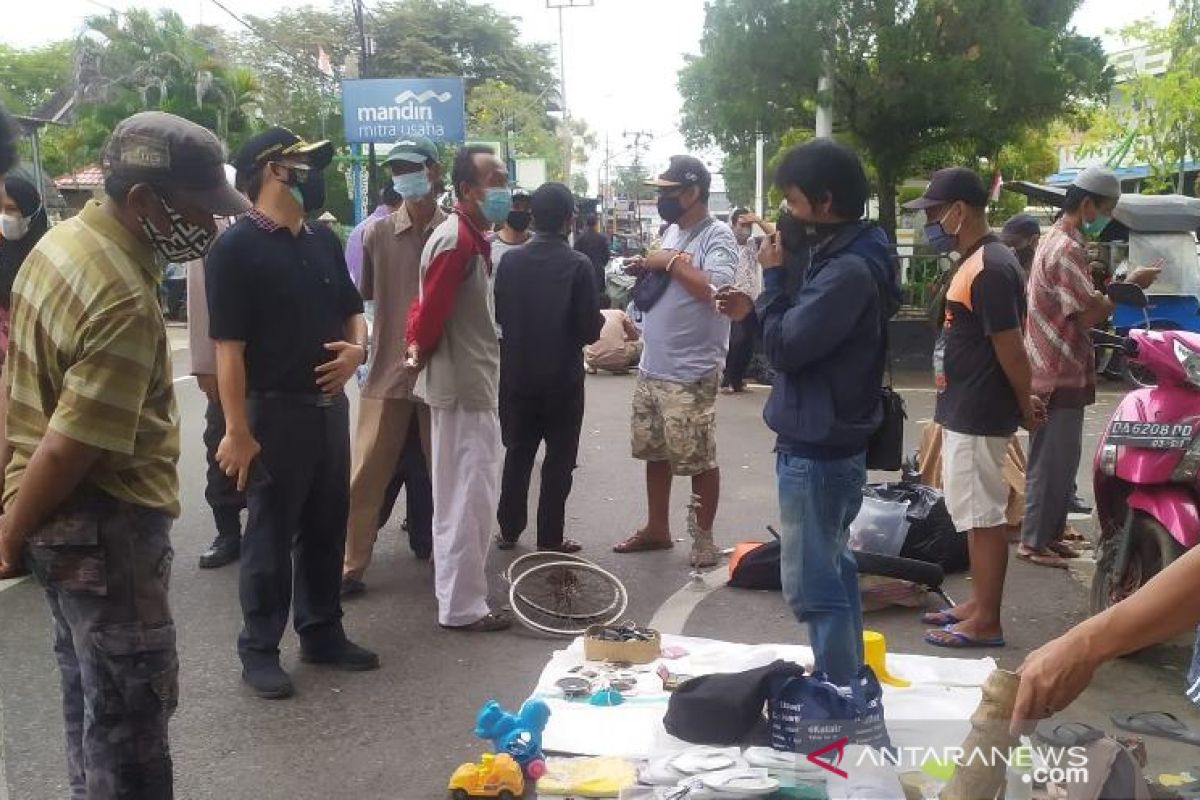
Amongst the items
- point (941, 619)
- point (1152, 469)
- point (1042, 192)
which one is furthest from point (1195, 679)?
point (1042, 192)

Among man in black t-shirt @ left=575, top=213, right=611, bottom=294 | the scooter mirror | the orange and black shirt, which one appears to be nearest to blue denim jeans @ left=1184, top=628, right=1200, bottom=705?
the orange and black shirt

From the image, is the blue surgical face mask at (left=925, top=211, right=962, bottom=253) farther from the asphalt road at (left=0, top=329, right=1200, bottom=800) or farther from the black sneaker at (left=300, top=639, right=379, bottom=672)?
the black sneaker at (left=300, top=639, right=379, bottom=672)

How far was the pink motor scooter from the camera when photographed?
4.51m

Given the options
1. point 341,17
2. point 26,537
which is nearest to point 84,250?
point 26,537

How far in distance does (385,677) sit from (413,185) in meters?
2.41

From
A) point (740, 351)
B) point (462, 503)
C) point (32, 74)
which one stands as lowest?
point (740, 351)

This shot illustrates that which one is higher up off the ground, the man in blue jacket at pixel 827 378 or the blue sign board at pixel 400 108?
the blue sign board at pixel 400 108

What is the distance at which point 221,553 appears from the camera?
599 centimetres

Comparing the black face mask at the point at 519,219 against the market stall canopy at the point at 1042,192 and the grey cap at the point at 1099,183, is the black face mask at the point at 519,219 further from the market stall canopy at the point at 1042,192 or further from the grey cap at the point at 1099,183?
the market stall canopy at the point at 1042,192

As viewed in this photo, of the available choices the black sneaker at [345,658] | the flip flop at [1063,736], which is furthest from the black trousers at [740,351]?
the flip flop at [1063,736]

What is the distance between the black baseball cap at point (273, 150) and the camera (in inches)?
164

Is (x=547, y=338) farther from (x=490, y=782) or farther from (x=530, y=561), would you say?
(x=490, y=782)

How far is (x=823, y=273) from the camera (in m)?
3.58

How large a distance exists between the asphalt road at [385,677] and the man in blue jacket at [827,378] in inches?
48.5
